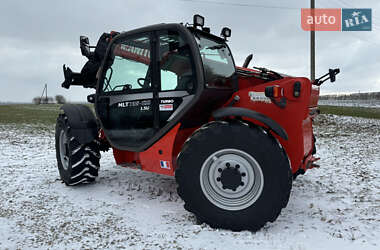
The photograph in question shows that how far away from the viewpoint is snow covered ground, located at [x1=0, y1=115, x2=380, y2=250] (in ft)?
9.64

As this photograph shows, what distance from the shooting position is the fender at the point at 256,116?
10.3 feet

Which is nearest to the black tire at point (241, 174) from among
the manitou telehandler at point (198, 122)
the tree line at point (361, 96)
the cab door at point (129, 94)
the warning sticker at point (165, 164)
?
the manitou telehandler at point (198, 122)

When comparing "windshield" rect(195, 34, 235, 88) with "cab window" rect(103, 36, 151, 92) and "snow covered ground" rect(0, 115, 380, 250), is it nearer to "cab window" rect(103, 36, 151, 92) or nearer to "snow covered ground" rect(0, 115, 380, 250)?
"cab window" rect(103, 36, 151, 92)

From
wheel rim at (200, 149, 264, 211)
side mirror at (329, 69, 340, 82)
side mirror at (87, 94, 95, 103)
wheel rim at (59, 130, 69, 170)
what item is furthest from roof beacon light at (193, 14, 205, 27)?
wheel rim at (59, 130, 69, 170)

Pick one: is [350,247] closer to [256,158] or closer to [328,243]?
[328,243]

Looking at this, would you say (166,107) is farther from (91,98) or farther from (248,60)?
(248,60)

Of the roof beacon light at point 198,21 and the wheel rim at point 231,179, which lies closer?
the wheel rim at point 231,179

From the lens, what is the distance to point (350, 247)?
279cm

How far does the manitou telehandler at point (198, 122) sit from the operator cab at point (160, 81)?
13 millimetres

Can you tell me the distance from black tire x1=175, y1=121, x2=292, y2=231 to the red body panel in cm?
45

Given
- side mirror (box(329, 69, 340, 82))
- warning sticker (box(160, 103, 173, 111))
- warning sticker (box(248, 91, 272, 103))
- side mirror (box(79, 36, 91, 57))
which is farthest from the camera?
side mirror (box(79, 36, 91, 57))

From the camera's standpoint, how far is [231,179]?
3.18m

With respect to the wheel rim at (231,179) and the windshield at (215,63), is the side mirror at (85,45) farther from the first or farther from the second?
the wheel rim at (231,179)

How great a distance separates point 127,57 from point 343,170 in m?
4.30
